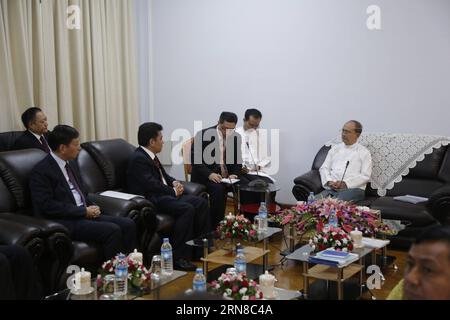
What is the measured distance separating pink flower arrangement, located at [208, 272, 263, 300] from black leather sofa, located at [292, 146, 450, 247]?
2154 millimetres

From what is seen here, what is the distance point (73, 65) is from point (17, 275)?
9.83 feet

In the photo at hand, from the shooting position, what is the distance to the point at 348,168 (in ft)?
17.1

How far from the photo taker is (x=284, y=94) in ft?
20.4

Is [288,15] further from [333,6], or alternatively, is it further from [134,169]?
[134,169]

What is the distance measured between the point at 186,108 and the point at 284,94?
1.31 m

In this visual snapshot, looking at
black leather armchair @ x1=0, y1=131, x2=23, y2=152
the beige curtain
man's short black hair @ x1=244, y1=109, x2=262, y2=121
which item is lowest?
black leather armchair @ x1=0, y1=131, x2=23, y2=152

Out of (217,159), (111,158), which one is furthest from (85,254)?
(217,159)

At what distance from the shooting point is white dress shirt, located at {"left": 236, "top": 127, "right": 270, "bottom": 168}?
5832 mm

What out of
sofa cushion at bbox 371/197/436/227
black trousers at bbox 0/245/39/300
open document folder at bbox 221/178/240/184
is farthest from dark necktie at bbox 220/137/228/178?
black trousers at bbox 0/245/39/300

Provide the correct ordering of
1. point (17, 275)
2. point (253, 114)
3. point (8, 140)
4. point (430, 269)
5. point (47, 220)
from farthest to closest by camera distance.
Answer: point (253, 114)
point (8, 140)
point (47, 220)
point (17, 275)
point (430, 269)

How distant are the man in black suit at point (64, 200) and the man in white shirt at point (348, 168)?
2.20 meters

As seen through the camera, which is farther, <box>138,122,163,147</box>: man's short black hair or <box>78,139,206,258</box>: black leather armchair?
<box>138,122,163,147</box>: man's short black hair

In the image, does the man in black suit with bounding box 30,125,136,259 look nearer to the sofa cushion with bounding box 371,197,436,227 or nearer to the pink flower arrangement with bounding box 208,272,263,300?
the pink flower arrangement with bounding box 208,272,263,300

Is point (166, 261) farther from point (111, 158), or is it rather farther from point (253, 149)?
point (253, 149)
